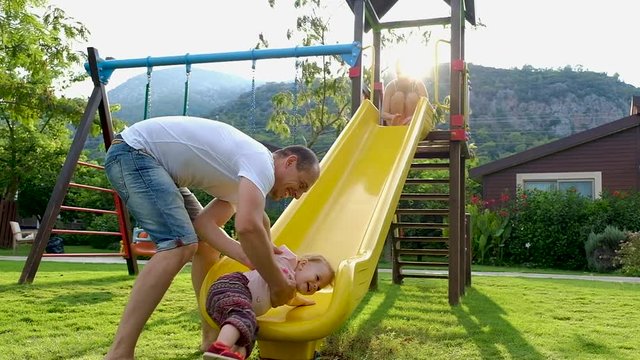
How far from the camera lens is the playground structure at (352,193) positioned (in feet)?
9.82

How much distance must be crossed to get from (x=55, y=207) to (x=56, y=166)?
15144 mm

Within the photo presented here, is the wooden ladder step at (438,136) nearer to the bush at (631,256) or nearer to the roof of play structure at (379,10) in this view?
the roof of play structure at (379,10)

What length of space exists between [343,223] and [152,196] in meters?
2.00

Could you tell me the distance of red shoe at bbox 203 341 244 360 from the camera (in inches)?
96.1

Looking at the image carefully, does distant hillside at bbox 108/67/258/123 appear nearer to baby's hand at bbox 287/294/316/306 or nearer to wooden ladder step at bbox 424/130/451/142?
wooden ladder step at bbox 424/130/451/142

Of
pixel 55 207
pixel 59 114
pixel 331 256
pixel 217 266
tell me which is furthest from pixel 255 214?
pixel 59 114

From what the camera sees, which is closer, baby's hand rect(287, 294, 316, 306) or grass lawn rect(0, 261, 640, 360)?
baby's hand rect(287, 294, 316, 306)

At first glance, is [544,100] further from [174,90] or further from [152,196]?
[152,196]

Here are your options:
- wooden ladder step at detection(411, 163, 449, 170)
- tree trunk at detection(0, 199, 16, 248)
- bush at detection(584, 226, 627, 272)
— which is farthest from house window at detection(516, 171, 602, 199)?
tree trunk at detection(0, 199, 16, 248)

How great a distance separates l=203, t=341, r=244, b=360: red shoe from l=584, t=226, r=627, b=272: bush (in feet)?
41.4

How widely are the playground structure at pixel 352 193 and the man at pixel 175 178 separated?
0.27 metres

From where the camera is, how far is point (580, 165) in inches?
694

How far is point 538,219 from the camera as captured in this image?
49.4 feet

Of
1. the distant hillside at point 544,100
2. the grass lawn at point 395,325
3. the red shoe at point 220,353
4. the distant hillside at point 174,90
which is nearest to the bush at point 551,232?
the grass lawn at point 395,325
